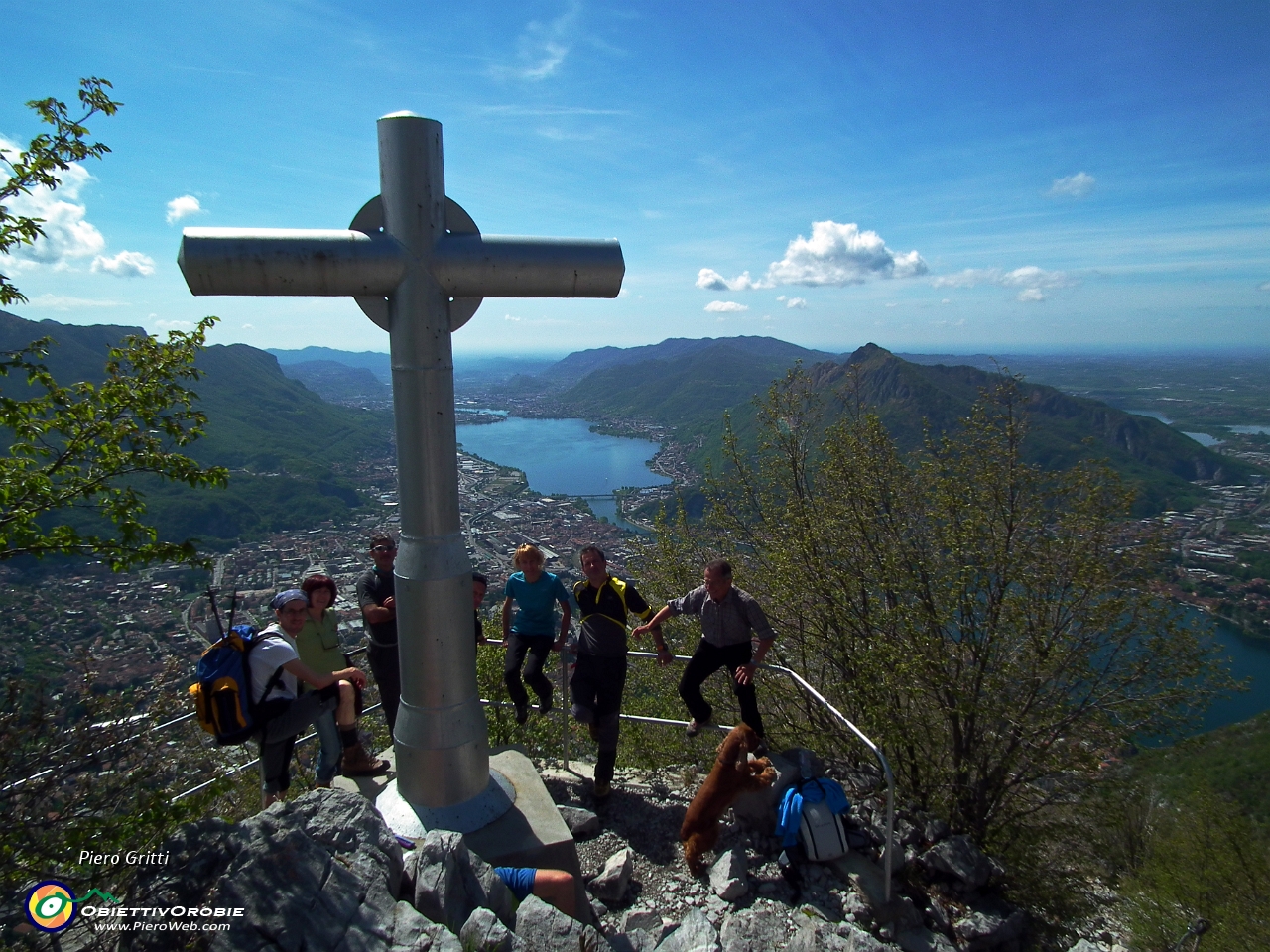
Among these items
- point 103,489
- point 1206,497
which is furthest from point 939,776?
→ point 1206,497

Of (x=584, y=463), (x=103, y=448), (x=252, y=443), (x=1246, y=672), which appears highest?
(x=103, y=448)

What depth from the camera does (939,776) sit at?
30.5 ft

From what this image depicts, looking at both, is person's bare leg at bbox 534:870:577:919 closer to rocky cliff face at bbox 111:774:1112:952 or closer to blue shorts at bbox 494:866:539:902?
blue shorts at bbox 494:866:539:902

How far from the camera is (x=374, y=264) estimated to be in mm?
4145

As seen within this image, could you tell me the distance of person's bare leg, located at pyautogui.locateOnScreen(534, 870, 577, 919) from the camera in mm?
4371

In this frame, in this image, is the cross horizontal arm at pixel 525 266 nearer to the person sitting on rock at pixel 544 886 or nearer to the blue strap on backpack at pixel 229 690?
the blue strap on backpack at pixel 229 690

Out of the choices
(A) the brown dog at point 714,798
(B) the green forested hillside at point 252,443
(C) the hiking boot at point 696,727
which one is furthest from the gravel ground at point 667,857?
(B) the green forested hillside at point 252,443

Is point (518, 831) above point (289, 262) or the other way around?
the other way around

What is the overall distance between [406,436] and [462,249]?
1.25m

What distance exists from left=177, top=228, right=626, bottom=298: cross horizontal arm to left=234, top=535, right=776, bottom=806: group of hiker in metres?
2.48

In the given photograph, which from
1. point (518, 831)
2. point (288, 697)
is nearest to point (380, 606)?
point (288, 697)

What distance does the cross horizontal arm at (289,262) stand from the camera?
3791mm

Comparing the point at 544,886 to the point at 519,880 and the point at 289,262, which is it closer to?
the point at 519,880

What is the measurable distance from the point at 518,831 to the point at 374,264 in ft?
13.1
